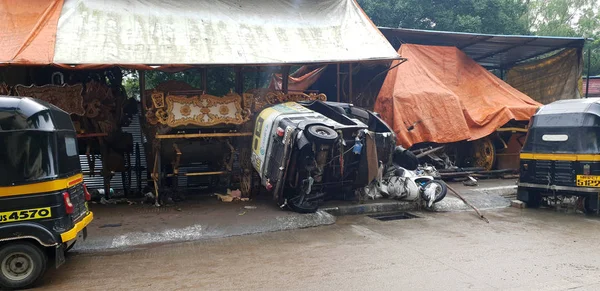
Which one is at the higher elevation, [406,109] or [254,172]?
[406,109]

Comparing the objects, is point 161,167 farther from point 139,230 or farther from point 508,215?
point 508,215

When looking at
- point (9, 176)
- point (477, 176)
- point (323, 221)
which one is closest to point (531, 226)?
point (323, 221)

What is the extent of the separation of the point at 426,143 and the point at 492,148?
214 cm

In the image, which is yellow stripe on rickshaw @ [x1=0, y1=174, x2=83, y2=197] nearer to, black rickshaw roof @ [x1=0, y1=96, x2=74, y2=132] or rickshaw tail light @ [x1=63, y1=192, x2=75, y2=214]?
rickshaw tail light @ [x1=63, y1=192, x2=75, y2=214]

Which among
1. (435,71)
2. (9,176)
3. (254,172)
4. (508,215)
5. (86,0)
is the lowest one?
(508,215)

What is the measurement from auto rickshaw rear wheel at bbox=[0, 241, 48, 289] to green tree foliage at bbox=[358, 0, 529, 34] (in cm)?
1467

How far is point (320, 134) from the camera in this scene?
7402 mm

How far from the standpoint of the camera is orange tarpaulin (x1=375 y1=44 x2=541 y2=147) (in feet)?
39.9

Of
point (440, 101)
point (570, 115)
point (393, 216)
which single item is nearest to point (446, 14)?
point (440, 101)

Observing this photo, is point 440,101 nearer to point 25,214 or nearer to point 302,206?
point 302,206

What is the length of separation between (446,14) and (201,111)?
468 inches

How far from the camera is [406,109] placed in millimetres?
12195

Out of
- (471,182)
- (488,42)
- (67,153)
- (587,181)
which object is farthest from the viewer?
(488,42)

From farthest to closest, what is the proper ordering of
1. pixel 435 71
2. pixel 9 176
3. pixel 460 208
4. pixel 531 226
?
pixel 435 71, pixel 460 208, pixel 531 226, pixel 9 176
